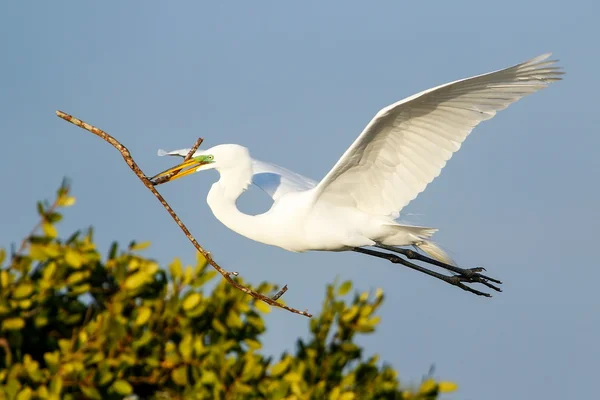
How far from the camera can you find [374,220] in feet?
23.9

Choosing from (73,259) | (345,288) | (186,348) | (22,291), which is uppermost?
(345,288)

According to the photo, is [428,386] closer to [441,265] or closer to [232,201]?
[232,201]

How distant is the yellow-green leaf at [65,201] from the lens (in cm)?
365

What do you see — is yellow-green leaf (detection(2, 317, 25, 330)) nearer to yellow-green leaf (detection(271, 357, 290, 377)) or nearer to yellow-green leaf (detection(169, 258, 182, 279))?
yellow-green leaf (detection(169, 258, 182, 279))

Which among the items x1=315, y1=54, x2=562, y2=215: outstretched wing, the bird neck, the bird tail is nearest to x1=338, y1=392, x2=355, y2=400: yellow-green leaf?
x1=315, y1=54, x2=562, y2=215: outstretched wing

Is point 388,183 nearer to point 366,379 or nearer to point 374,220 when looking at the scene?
point 374,220

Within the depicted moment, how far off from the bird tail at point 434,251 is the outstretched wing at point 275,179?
1.40 m

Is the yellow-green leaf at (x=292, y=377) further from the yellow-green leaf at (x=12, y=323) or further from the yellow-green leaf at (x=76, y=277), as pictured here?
the yellow-green leaf at (x=12, y=323)

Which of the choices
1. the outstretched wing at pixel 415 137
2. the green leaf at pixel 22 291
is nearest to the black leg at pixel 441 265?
the outstretched wing at pixel 415 137

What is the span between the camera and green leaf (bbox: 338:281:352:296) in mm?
3910

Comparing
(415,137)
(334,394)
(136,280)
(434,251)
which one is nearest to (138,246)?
(136,280)

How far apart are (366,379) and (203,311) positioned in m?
0.83

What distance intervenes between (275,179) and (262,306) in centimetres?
453

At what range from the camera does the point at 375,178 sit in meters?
7.00
